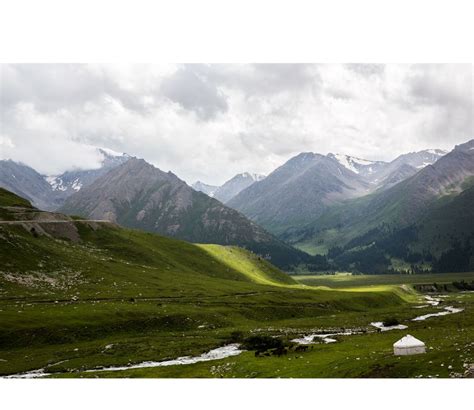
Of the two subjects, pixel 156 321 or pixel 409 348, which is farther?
pixel 156 321

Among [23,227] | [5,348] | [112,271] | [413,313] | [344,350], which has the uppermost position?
[23,227]

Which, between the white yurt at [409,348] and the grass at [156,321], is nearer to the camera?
the white yurt at [409,348]

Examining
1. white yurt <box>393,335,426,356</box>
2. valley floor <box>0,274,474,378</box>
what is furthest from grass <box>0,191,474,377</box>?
white yurt <box>393,335,426,356</box>

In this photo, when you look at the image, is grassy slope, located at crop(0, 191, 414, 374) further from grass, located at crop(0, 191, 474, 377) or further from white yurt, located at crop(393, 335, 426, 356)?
white yurt, located at crop(393, 335, 426, 356)

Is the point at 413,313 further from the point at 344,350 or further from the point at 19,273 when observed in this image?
the point at 19,273

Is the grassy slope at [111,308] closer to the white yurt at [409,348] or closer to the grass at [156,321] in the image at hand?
the grass at [156,321]

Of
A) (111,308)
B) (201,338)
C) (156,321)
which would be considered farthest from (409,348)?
(111,308)

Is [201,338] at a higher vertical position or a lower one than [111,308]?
lower

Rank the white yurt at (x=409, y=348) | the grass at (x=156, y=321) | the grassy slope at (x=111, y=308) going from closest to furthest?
1. the white yurt at (x=409, y=348)
2. the grass at (x=156, y=321)
3. the grassy slope at (x=111, y=308)

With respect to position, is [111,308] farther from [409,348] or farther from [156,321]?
[409,348]

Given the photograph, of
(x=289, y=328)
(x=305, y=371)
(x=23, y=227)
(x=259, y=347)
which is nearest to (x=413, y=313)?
(x=289, y=328)

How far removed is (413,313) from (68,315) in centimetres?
11619

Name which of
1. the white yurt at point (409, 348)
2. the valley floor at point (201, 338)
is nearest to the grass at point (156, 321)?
the valley floor at point (201, 338)

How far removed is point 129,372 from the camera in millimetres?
78750
